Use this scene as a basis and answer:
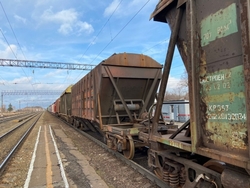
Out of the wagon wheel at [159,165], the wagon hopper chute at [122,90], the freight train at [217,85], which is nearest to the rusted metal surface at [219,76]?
the freight train at [217,85]

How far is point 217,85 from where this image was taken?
254 cm

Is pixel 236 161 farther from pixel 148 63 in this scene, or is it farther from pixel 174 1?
pixel 148 63

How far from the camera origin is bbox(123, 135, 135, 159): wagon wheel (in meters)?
5.94

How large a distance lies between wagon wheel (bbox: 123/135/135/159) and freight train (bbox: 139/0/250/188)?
265cm

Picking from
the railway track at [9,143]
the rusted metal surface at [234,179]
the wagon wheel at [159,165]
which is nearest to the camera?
the rusted metal surface at [234,179]

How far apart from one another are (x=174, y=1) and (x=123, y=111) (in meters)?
5.48

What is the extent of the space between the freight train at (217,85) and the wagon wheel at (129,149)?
265 cm

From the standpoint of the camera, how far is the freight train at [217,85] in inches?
86.0

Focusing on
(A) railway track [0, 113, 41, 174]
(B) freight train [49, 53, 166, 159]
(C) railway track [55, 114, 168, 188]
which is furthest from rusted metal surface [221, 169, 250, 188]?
(A) railway track [0, 113, 41, 174]

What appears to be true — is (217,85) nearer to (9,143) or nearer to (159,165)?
(159,165)

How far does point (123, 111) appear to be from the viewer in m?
8.33

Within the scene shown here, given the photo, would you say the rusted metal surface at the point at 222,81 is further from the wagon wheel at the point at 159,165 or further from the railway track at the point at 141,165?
the railway track at the point at 141,165

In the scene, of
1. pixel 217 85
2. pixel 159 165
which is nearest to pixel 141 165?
pixel 159 165

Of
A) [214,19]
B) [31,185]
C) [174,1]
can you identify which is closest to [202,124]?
[214,19]
